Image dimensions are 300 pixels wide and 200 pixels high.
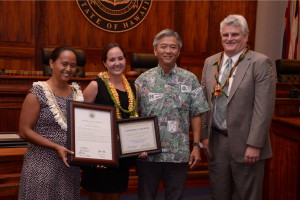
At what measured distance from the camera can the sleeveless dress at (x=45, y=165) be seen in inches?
71.1

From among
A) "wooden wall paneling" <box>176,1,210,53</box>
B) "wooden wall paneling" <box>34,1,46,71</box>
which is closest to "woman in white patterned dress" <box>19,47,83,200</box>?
"wooden wall paneling" <box>34,1,46,71</box>

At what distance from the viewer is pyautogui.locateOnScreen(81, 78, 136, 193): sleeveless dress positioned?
1.98 m

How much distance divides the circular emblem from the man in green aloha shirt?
4150 millimetres

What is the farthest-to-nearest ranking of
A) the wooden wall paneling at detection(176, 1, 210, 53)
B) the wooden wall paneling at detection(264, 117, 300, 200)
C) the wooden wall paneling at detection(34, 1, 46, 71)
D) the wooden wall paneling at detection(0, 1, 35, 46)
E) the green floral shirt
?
the wooden wall paneling at detection(176, 1, 210, 53), the wooden wall paneling at detection(34, 1, 46, 71), the wooden wall paneling at detection(0, 1, 35, 46), the wooden wall paneling at detection(264, 117, 300, 200), the green floral shirt

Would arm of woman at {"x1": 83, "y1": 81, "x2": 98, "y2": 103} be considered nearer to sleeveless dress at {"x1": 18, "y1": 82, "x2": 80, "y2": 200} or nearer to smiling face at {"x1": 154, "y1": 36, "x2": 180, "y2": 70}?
sleeveless dress at {"x1": 18, "y1": 82, "x2": 80, "y2": 200}

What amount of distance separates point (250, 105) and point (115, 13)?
4.43 meters

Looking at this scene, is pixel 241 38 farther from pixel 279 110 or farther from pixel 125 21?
pixel 125 21

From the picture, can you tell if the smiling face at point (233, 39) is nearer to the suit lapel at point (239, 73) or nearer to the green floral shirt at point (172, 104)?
the suit lapel at point (239, 73)

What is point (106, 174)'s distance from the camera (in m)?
1.98

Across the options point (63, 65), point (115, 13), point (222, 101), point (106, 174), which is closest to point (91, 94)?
point (63, 65)

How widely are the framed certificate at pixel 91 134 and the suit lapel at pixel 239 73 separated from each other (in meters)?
0.73

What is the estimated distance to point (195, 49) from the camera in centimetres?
673

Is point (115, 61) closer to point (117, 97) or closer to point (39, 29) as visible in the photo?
point (117, 97)

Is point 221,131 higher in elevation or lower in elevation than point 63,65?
lower
